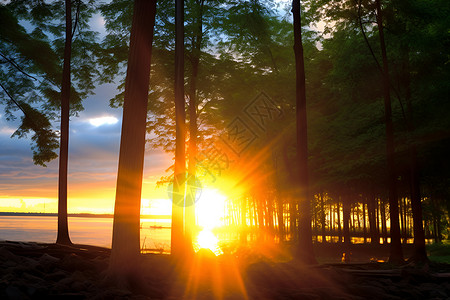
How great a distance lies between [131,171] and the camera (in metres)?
7.48

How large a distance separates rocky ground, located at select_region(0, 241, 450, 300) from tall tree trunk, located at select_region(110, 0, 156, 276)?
1.62 ft

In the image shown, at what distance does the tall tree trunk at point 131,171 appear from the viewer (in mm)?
7430

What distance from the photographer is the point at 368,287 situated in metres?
8.41

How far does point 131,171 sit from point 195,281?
3.09 metres

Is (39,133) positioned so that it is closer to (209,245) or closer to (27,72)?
(27,72)

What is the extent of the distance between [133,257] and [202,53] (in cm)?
1406

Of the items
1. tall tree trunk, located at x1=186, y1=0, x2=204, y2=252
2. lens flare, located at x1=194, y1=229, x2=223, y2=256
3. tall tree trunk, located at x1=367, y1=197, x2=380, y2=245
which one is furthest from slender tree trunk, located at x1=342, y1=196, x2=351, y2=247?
tall tree trunk, located at x1=186, y1=0, x2=204, y2=252

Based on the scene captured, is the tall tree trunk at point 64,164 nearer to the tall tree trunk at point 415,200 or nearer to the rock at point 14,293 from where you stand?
the rock at point 14,293

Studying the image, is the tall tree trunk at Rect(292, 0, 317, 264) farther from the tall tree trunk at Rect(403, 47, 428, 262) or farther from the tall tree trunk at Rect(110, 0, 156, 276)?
the tall tree trunk at Rect(403, 47, 428, 262)

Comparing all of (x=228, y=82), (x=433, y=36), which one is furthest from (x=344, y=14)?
(x=228, y=82)

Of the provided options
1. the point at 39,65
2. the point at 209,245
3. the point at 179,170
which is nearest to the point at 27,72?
the point at 39,65

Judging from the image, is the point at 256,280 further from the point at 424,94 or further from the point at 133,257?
the point at 424,94

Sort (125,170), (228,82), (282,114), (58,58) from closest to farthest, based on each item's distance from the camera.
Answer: (125,170), (58,58), (228,82), (282,114)

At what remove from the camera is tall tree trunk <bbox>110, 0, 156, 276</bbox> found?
7.43 metres
